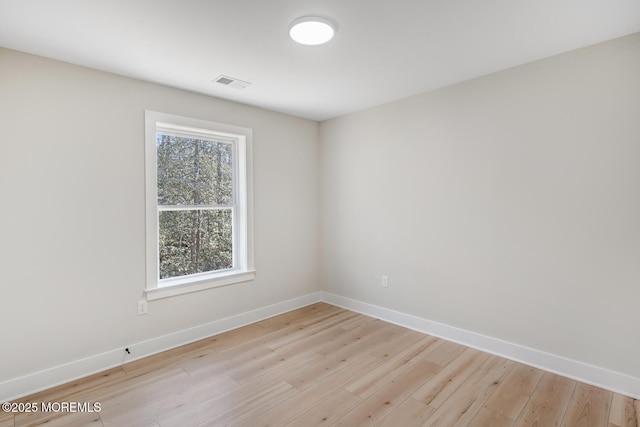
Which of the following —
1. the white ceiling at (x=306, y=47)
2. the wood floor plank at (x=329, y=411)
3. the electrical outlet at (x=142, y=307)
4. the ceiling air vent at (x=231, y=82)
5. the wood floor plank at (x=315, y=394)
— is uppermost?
the ceiling air vent at (x=231, y=82)

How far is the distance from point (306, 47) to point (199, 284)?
2376 mm

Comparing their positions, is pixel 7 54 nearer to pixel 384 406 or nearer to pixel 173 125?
pixel 173 125

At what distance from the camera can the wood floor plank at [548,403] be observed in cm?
194

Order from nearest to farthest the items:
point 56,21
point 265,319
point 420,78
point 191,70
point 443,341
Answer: point 56,21 → point 191,70 → point 420,78 → point 443,341 → point 265,319

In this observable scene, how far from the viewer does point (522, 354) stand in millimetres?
2625

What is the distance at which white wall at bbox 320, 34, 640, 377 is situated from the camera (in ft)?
7.27

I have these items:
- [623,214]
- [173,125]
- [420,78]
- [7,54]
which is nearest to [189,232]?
[173,125]

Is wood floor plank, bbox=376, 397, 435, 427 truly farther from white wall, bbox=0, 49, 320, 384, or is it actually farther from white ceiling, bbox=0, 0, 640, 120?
white ceiling, bbox=0, 0, 640, 120

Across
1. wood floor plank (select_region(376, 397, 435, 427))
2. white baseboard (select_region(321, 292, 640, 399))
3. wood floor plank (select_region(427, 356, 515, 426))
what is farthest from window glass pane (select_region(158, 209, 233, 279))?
wood floor plank (select_region(427, 356, 515, 426))

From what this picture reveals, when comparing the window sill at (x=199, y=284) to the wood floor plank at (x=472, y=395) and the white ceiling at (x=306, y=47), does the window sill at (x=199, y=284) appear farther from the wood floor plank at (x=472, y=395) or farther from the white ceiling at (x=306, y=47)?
the wood floor plank at (x=472, y=395)

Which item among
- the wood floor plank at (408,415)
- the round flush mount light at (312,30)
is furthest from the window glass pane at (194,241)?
the wood floor plank at (408,415)

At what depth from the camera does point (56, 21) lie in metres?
1.89

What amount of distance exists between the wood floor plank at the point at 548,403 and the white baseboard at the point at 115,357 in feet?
8.49

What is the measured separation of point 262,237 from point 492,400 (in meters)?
2.63
